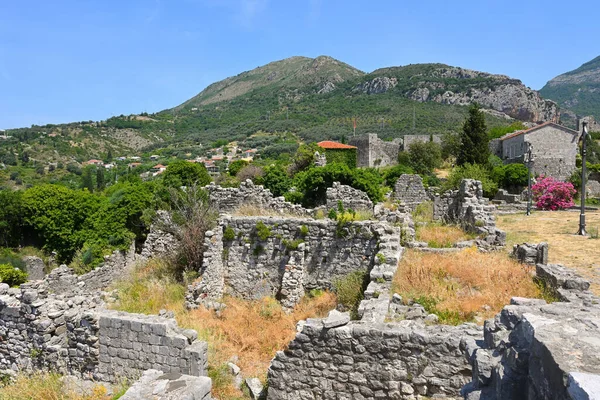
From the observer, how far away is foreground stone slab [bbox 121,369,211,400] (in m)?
4.14

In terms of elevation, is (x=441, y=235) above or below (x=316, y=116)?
below

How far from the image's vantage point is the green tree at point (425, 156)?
4319cm

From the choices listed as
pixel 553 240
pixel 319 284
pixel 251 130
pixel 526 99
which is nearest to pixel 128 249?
pixel 319 284

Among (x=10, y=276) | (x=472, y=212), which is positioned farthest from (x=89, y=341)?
(x=10, y=276)

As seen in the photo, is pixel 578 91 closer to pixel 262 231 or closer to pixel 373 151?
pixel 373 151

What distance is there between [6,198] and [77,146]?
8313 centimetres

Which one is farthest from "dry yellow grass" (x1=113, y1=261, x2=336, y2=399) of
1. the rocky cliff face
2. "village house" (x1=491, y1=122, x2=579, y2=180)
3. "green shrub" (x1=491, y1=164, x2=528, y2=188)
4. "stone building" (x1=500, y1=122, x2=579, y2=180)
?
the rocky cliff face

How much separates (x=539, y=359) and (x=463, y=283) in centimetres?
511

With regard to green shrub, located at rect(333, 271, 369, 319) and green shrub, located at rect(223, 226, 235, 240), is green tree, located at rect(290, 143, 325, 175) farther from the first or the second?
green shrub, located at rect(333, 271, 369, 319)

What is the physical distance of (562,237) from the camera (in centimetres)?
1573

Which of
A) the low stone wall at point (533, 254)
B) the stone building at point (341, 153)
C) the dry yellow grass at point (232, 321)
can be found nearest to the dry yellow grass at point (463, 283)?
the low stone wall at point (533, 254)

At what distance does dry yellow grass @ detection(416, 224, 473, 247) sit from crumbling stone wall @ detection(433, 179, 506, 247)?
0.41 m

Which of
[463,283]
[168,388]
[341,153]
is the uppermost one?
[341,153]

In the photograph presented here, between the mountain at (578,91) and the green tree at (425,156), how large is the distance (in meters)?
92.5
